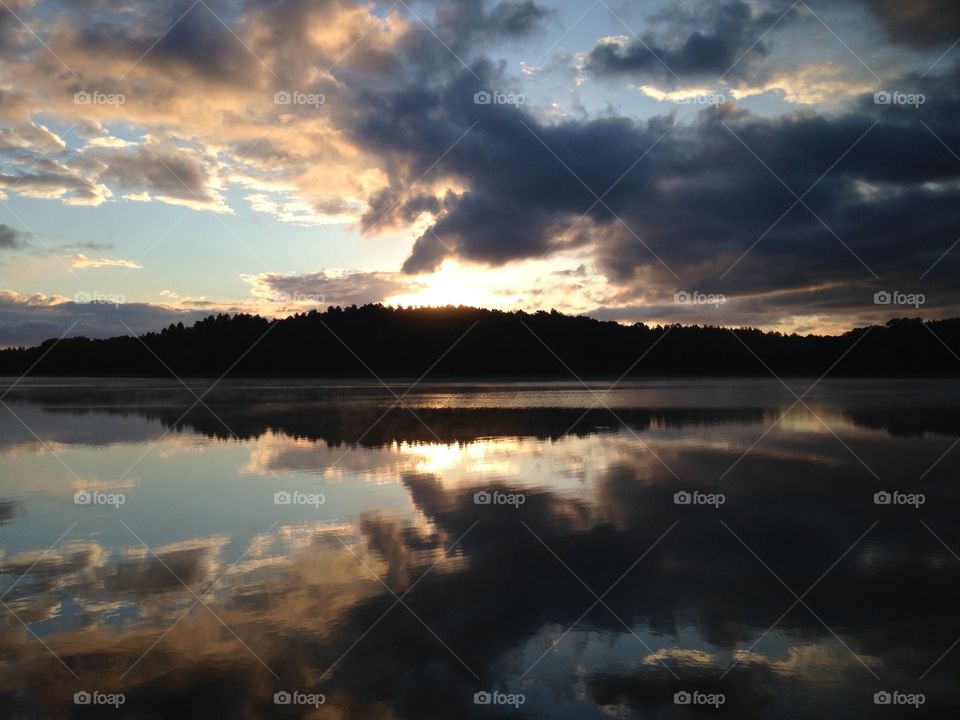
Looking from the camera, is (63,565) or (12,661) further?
(63,565)

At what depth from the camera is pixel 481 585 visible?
8.84 metres

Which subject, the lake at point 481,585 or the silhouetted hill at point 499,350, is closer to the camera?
the lake at point 481,585

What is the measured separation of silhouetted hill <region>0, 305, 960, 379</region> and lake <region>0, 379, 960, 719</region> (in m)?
93.6

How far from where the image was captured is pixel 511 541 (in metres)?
10.8

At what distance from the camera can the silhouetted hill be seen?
11512 centimetres

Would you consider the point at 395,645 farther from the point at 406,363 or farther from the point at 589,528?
the point at 406,363

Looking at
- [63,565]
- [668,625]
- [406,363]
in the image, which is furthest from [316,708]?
[406,363]

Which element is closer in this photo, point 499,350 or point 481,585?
point 481,585

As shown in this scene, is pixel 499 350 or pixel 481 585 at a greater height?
pixel 499 350

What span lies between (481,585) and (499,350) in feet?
361

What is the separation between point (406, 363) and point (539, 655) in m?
114

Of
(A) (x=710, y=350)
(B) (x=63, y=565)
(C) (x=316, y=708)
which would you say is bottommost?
(C) (x=316, y=708)

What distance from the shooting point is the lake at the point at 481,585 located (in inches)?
247

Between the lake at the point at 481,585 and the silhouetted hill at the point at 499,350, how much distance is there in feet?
307
